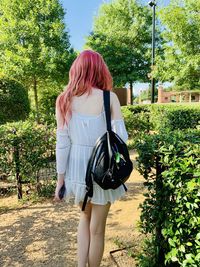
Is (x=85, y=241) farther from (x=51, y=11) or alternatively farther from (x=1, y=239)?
(x=51, y=11)

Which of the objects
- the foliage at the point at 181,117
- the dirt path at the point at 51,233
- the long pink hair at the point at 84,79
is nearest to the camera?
the long pink hair at the point at 84,79

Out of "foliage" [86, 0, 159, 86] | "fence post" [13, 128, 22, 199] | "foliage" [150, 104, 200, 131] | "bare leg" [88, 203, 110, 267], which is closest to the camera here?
"bare leg" [88, 203, 110, 267]

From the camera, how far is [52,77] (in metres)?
17.4

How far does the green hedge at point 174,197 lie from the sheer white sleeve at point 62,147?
0.69 meters

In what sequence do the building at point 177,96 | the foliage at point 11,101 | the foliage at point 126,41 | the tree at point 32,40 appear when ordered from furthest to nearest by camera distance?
1. the building at point 177,96
2. the foliage at point 126,41
3. the tree at point 32,40
4. the foliage at point 11,101

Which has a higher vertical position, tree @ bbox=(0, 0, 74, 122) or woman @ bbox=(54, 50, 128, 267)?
tree @ bbox=(0, 0, 74, 122)

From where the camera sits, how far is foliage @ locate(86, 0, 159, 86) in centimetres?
2342

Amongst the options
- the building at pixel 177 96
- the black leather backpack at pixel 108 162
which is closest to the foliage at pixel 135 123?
the black leather backpack at pixel 108 162

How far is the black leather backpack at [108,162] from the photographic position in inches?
84.5

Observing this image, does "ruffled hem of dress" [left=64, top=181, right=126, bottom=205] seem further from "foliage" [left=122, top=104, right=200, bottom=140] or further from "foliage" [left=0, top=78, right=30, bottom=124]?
"foliage" [left=0, top=78, right=30, bottom=124]

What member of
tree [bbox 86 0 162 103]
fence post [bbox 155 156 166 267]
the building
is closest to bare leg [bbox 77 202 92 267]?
fence post [bbox 155 156 166 267]

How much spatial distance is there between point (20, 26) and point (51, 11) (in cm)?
201

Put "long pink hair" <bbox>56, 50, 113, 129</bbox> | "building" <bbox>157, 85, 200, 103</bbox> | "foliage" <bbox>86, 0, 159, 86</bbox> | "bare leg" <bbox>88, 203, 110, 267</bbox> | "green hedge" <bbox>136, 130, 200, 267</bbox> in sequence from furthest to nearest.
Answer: "building" <bbox>157, 85, 200, 103</bbox>, "foliage" <bbox>86, 0, 159, 86</bbox>, "bare leg" <bbox>88, 203, 110, 267</bbox>, "long pink hair" <bbox>56, 50, 113, 129</bbox>, "green hedge" <bbox>136, 130, 200, 267</bbox>

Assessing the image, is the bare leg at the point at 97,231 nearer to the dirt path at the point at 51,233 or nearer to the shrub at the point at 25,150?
the dirt path at the point at 51,233
